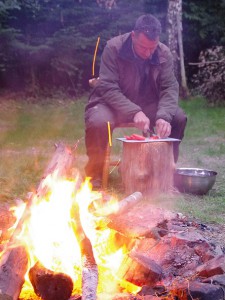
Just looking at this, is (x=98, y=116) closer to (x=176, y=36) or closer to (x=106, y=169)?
(x=106, y=169)

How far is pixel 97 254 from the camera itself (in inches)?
127

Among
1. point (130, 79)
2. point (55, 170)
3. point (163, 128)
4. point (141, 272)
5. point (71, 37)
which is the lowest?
point (141, 272)

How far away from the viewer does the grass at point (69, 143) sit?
4.86m

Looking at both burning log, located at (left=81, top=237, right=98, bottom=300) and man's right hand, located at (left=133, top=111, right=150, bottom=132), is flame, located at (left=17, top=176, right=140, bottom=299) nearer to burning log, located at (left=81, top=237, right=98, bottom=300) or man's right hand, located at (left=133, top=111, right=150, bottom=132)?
burning log, located at (left=81, top=237, right=98, bottom=300)

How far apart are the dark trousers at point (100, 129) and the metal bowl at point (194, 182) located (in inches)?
18.9

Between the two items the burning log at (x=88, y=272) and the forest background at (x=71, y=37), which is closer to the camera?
the burning log at (x=88, y=272)

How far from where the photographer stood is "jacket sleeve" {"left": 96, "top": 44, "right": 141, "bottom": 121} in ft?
16.8

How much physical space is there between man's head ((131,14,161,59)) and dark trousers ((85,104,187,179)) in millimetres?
703

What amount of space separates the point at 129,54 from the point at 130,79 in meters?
0.27

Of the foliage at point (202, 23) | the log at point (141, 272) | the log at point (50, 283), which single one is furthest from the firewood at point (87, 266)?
the foliage at point (202, 23)

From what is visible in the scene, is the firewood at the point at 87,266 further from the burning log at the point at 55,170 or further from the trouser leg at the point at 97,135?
the trouser leg at the point at 97,135

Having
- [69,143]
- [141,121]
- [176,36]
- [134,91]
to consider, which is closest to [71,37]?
[176,36]

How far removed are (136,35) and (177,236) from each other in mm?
2465

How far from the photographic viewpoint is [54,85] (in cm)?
1381
